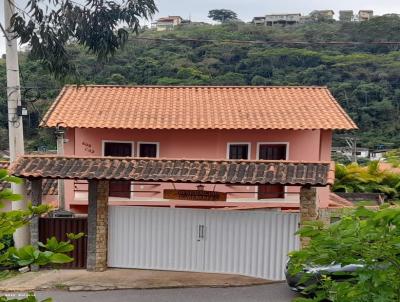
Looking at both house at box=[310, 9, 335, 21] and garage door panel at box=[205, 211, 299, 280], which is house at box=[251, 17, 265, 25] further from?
garage door panel at box=[205, 211, 299, 280]

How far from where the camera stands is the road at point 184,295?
35.0ft

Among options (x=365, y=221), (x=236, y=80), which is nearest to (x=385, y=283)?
(x=365, y=221)

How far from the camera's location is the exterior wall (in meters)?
16.9

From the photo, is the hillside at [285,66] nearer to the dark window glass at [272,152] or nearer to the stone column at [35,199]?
the dark window glass at [272,152]

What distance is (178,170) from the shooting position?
1173cm

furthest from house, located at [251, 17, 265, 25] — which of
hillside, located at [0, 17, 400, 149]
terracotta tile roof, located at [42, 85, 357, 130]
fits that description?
terracotta tile roof, located at [42, 85, 357, 130]

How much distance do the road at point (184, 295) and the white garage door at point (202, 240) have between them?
0.81 metres

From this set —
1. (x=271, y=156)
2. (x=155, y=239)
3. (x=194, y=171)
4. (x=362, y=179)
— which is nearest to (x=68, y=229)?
(x=155, y=239)

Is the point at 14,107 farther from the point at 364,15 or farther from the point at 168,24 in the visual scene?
the point at 364,15

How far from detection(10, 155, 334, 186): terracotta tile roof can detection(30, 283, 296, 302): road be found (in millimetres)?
2200

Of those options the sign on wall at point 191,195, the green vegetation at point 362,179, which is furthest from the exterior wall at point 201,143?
the green vegetation at point 362,179

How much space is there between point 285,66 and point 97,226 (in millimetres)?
27571

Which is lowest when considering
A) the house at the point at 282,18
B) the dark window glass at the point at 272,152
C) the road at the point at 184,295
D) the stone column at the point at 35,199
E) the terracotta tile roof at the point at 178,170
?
the road at the point at 184,295

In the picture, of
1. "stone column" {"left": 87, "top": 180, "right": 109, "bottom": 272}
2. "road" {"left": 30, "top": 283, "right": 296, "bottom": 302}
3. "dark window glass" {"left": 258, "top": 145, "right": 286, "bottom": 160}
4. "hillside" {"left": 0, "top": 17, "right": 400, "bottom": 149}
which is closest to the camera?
"road" {"left": 30, "top": 283, "right": 296, "bottom": 302}
